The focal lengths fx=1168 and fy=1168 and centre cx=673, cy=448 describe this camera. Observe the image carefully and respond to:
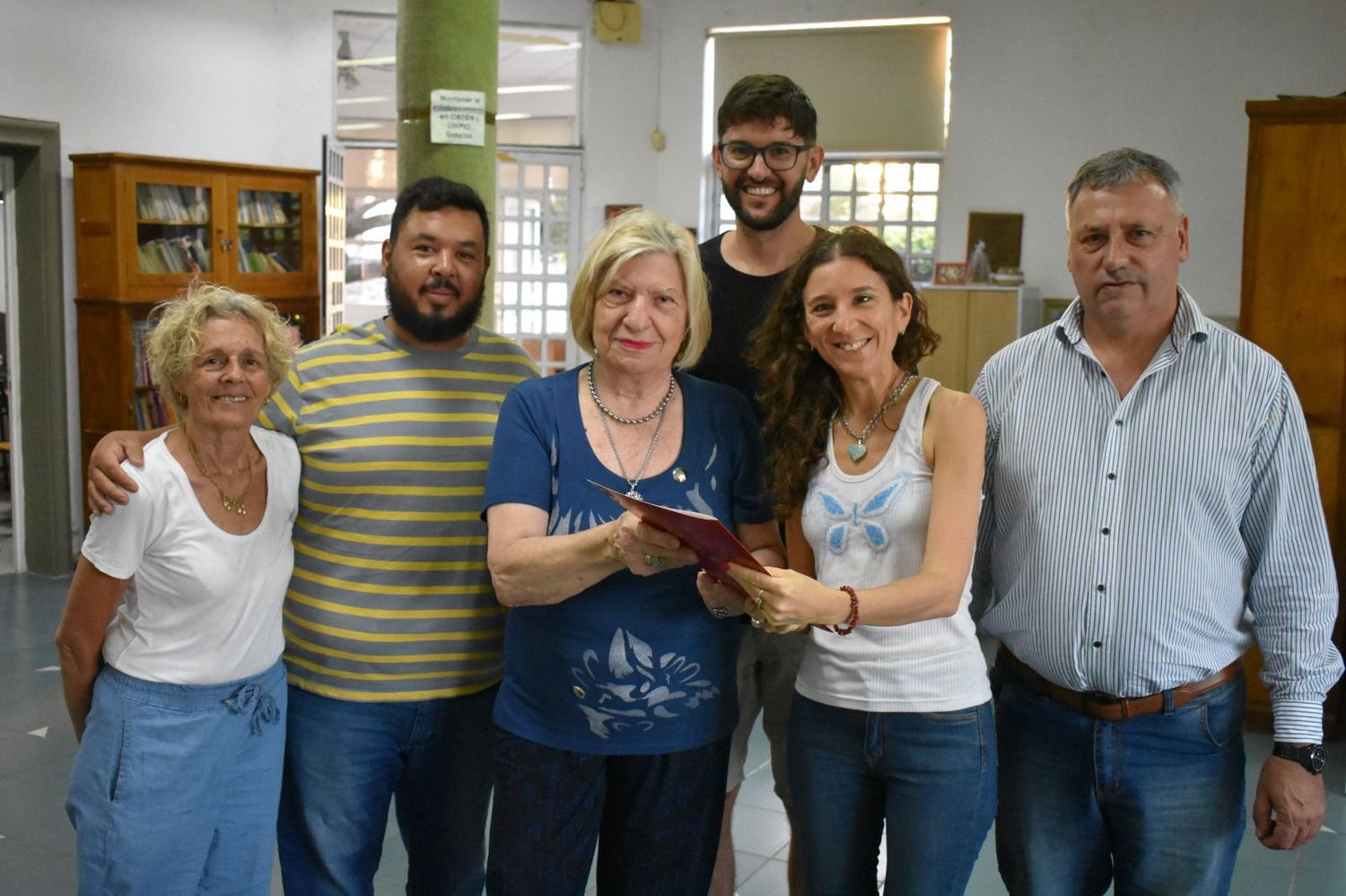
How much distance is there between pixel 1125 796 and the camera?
217cm

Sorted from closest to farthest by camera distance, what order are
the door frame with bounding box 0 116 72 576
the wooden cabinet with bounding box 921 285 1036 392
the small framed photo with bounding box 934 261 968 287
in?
the door frame with bounding box 0 116 72 576 → the wooden cabinet with bounding box 921 285 1036 392 → the small framed photo with bounding box 934 261 968 287

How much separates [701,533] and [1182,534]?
0.99 m

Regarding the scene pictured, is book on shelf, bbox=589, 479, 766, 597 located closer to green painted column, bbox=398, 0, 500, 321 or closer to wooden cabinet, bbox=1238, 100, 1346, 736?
green painted column, bbox=398, 0, 500, 321

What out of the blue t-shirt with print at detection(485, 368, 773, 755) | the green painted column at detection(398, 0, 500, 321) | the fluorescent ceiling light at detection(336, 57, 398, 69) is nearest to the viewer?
the blue t-shirt with print at detection(485, 368, 773, 755)

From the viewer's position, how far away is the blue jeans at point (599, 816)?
2086 millimetres

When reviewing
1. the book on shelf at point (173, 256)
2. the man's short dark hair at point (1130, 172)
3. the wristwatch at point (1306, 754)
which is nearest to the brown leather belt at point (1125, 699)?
the wristwatch at point (1306, 754)

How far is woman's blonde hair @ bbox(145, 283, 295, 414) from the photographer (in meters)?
2.20

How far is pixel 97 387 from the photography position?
7.58m

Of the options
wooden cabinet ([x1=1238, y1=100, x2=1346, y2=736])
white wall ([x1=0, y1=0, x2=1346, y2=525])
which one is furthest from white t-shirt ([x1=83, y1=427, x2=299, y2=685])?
white wall ([x1=0, y1=0, x2=1346, y2=525])

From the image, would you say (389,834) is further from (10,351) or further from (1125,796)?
(10,351)

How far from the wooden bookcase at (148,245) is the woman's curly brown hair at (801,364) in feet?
19.9

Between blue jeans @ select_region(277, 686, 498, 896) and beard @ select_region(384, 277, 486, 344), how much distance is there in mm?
753

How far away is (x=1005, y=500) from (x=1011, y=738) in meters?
0.47

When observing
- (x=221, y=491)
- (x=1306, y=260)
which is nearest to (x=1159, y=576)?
(x=221, y=491)
